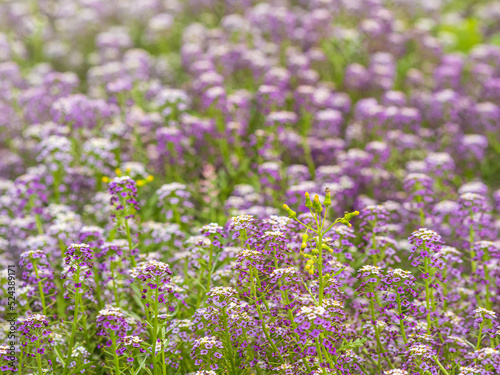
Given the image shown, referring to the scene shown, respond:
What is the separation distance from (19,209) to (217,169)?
3075mm

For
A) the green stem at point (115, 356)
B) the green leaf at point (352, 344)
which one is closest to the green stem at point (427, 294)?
the green leaf at point (352, 344)

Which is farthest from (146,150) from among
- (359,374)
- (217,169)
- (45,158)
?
(359,374)

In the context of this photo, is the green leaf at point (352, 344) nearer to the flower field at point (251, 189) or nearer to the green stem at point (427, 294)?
the flower field at point (251, 189)

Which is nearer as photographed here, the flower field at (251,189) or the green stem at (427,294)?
the flower field at (251,189)

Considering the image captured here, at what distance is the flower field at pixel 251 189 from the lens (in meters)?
4.71

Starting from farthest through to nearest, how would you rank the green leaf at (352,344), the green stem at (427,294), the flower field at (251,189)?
the green stem at (427,294)
the flower field at (251,189)
the green leaf at (352,344)

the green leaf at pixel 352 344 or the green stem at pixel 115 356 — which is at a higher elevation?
the green leaf at pixel 352 344

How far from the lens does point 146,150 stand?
9.33m

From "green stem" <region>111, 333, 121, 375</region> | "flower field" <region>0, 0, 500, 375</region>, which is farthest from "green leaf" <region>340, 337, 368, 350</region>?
"green stem" <region>111, 333, 121, 375</region>

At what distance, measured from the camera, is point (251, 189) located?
770 cm

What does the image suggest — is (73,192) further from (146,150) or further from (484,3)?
(484,3)

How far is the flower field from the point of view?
4.71 m

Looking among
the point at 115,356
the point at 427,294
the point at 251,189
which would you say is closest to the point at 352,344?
the point at 427,294

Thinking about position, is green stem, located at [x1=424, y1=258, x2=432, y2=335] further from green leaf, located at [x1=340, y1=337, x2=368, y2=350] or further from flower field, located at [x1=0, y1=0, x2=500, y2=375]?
green leaf, located at [x1=340, y1=337, x2=368, y2=350]
